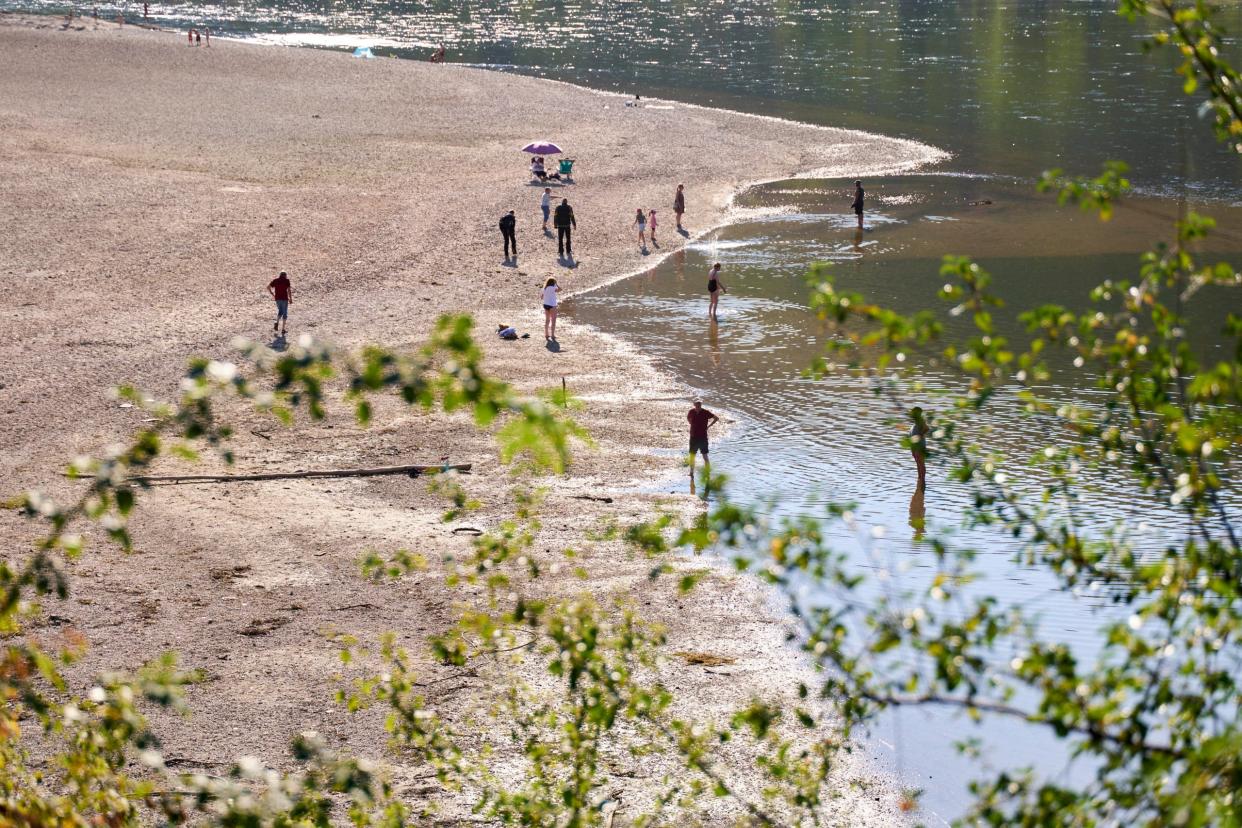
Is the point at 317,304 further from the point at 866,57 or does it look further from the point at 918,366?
the point at 866,57

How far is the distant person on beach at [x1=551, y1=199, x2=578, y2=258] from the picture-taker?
37.6 metres

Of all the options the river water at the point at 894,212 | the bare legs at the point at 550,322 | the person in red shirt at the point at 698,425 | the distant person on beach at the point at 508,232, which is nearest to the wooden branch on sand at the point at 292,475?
the person in red shirt at the point at 698,425

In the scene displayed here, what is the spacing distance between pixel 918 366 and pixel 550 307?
8.63m

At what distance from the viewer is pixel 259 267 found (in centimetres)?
3528

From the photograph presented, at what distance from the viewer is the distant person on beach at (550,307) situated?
29438mm

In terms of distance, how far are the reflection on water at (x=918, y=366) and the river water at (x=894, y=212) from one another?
2.7 inches

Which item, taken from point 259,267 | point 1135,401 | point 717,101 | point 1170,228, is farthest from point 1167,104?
point 1135,401

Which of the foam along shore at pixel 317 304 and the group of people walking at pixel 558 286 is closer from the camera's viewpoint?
the foam along shore at pixel 317 304

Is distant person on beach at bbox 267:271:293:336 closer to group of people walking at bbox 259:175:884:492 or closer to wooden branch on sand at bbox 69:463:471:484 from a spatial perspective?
group of people walking at bbox 259:175:884:492

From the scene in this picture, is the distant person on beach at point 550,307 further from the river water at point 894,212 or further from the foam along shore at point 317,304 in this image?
the river water at point 894,212

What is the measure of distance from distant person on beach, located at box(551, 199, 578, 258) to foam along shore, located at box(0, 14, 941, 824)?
0.41 meters

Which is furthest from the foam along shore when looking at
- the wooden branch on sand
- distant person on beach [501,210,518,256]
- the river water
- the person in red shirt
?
the river water

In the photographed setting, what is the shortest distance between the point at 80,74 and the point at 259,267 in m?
36.9

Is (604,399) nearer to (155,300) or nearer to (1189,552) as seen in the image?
(155,300)
